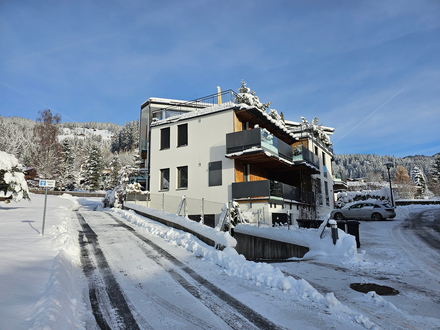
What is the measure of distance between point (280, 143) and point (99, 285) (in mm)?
16435

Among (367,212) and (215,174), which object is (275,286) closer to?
(215,174)

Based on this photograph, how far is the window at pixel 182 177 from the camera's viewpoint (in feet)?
71.3

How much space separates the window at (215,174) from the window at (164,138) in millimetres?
5179

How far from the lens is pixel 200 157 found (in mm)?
20969

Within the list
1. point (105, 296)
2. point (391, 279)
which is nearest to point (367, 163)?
point (391, 279)

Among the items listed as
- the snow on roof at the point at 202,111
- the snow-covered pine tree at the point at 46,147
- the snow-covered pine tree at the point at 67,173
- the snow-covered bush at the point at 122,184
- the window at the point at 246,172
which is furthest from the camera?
the snow-covered pine tree at the point at 67,173

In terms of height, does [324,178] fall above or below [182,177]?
above

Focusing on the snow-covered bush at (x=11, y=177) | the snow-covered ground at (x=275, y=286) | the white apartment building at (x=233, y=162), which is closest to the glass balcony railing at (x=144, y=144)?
the white apartment building at (x=233, y=162)

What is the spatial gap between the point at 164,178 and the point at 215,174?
5.39 meters

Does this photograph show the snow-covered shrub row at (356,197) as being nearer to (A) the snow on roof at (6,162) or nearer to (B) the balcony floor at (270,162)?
(B) the balcony floor at (270,162)

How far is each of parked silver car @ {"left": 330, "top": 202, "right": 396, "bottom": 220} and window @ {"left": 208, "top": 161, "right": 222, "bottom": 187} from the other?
1057 cm

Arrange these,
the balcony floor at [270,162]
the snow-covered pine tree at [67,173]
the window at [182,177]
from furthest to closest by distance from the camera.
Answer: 1. the snow-covered pine tree at [67,173]
2. the window at [182,177]
3. the balcony floor at [270,162]

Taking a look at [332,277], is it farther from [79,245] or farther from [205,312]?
[79,245]

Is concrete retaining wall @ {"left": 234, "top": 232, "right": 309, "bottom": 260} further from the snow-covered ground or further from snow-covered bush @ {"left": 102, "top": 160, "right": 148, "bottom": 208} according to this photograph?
snow-covered bush @ {"left": 102, "top": 160, "right": 148, "bottom": 208}
